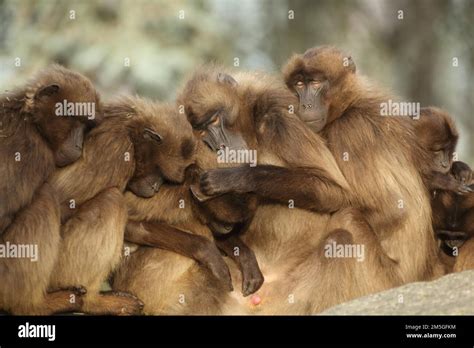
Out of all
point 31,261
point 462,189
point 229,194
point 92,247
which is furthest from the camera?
point 462,189

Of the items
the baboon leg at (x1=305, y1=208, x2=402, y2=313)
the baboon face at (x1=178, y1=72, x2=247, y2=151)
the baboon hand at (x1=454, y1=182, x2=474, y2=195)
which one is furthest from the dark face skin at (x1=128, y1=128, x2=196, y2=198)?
the baboon hand at (x1=454, y1=182, x2=474, y2=195)

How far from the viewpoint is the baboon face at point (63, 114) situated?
1005cm

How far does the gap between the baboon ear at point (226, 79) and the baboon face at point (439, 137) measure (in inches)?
77.6

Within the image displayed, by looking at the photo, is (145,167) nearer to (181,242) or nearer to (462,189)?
(181,242)

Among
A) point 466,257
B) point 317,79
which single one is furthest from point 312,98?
point 466,257

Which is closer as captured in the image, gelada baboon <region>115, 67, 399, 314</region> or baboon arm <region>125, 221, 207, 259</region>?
gelada baboon <region>115, 67, 399, 314</region>

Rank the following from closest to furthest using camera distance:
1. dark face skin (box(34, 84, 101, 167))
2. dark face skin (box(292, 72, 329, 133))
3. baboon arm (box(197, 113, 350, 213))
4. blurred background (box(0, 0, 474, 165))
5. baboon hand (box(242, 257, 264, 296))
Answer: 1. dark face skin (box(34, 84, 101, 167))
2. baboon arm (box(197, 113, 350, 213))
3. baboon hand (box(242, 257, 264, 296))
4. dark face skin (box(292, 72, 329, 133))
5. blurred background (box(0, 0, 474, 165))

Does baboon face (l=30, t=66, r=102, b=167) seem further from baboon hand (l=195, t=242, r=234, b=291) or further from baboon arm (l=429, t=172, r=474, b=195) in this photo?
baboon arm (l=429, t=172, r=474, b=195)

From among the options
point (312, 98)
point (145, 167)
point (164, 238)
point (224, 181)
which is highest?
point (312, 98)

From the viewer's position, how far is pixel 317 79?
11000mm

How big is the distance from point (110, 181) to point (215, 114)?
1252 mm

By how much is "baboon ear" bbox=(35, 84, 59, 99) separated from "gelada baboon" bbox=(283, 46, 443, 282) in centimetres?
246

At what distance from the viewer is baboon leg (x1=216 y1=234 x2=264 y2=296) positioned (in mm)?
10375

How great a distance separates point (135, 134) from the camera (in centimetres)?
1038
